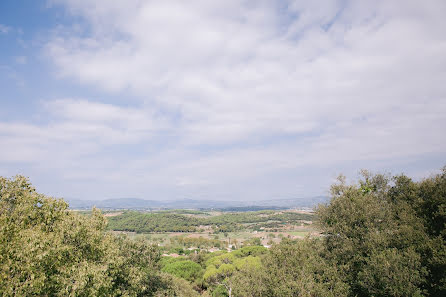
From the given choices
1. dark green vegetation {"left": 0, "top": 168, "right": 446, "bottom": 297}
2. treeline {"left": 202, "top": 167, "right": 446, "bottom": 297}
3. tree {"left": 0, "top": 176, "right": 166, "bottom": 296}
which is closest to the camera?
tree {"left": 0, "top": 176, "right": 166, "bottom": 296}

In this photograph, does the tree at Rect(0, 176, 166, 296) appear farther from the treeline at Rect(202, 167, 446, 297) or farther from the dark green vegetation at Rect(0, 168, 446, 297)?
the treeline at Rect(202, 167, 446, 297)

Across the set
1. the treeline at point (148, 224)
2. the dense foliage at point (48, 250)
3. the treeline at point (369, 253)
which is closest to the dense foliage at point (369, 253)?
the treeline at point (369, 253)

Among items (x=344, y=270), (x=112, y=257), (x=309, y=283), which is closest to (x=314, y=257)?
(x=344, y=270)

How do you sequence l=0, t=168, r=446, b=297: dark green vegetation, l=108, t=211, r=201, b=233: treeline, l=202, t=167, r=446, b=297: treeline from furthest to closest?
1. l=108, t=211, r=201, b=233: treeline
2. l=202, t=167, r=446, b=297: treeline
3. l=0, t=168, r=446, b=297: dark green vegetation

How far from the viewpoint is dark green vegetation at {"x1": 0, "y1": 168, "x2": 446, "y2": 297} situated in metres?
12.5

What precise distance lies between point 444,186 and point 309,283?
16925 mm

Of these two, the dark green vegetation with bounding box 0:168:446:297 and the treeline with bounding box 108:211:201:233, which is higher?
the dark green vegetation with bounding box 0:168:446:297

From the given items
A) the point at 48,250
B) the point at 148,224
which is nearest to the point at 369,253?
the point at 48,250

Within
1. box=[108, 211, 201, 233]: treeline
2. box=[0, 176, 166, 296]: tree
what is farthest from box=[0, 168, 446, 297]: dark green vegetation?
box=[108, 211, 201, 233]: treeline

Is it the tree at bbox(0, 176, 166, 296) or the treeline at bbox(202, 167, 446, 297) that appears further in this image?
the treeline at bbox(202, 167, 446, 297)

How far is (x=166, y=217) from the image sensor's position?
19912 centimetres

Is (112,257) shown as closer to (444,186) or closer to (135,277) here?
(135,277)

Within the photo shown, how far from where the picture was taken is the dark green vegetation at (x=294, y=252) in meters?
12.5

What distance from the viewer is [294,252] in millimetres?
22672
